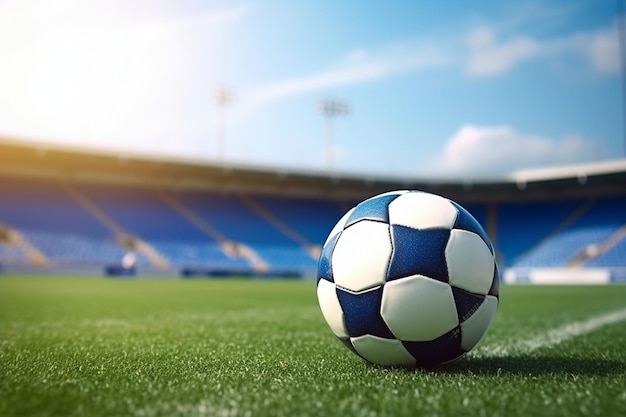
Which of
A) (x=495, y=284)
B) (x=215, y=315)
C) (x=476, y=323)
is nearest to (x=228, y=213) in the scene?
(x=215, y=315)

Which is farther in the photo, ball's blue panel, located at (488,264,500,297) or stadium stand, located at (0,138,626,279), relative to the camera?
stadium stand, located at (0,138,626,279)

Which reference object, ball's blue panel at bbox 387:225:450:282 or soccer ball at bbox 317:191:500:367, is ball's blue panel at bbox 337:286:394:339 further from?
ball's blue panel at bbox 387:225:450:282

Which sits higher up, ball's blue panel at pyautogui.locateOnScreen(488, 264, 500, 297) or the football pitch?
ball's blue panel at pyautogui.locateOnScreen(488, 264, 500, 297)

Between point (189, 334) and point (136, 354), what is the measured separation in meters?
1.56

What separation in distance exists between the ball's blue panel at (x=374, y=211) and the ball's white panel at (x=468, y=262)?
43cm

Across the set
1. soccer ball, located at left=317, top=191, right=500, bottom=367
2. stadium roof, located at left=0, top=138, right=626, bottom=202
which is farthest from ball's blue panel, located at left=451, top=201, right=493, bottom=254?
stadium roof, located at left=0, top=138, right=626, bottom=202

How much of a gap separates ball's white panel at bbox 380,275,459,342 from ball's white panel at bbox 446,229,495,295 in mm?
113

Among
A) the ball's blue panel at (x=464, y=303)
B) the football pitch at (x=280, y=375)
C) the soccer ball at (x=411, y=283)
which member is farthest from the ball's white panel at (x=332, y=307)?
the ball's blue panel at (x=464, y=303)

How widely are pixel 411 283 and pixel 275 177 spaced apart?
32.0 meters

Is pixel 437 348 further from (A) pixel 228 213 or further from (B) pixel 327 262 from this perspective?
(A) pixel 228 213

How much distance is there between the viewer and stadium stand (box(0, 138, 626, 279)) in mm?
29109

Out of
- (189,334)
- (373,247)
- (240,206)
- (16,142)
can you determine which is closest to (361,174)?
(240,206)

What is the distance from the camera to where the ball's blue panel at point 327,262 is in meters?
3.60

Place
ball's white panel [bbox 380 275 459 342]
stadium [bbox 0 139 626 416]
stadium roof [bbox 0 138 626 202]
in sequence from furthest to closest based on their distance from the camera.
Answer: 1. stadium roof [bbox 0 138 626 202]
2. ball's white panel [bbox 380 275 459 342]
3. stadium [bbox 0 139 626 416]
